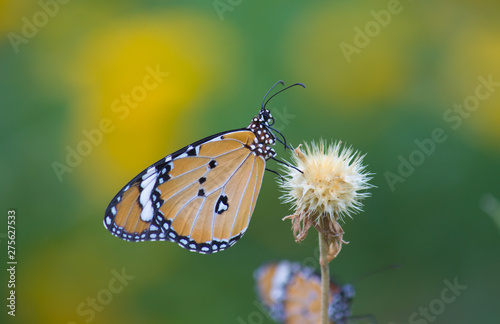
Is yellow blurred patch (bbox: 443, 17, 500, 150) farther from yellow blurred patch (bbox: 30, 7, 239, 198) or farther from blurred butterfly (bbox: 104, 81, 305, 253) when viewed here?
blurred butterfly (bbox: 104, 81, 305, 253)

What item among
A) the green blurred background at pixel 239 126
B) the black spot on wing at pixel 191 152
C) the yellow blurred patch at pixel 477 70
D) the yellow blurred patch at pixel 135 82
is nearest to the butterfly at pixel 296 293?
the black spot on wing at pixel 191 152

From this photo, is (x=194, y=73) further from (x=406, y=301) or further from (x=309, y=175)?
(x=309, y=175)

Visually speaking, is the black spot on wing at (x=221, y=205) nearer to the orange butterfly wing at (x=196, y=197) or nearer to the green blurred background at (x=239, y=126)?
the orange butterfly wing at (x=196, y=197)

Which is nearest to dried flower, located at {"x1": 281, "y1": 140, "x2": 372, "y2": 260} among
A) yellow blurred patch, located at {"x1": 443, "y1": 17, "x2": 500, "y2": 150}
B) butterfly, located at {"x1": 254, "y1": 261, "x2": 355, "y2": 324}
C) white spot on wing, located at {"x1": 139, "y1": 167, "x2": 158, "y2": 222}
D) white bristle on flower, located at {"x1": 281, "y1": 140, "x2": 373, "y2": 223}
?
white bristle on flower, located at {"x1": 281, "y1": 140, "x2": 373, "y2": 223}

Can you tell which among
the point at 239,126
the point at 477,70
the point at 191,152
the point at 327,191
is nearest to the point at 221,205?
the point at 191,152

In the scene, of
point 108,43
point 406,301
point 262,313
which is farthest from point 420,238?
point 108,43

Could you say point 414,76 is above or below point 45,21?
below

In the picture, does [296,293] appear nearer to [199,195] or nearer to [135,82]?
[199,195]

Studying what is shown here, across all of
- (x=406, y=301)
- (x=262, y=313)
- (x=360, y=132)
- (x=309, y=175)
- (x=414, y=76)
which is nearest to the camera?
(x=309, y=175)
